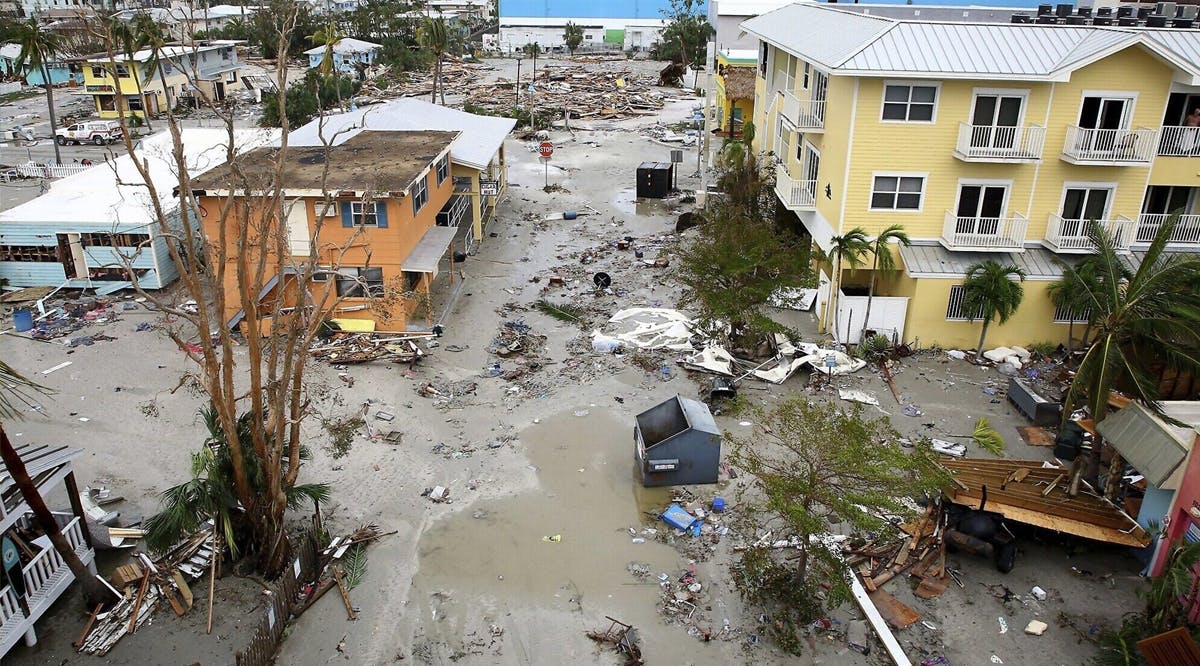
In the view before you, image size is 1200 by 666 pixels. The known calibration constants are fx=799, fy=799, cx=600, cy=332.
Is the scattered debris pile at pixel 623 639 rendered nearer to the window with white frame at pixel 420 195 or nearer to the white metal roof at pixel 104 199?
the window with white frame at pixel 420 195

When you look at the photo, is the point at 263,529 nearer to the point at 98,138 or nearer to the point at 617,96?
the point at 98,138

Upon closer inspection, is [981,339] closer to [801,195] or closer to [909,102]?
[909,102]

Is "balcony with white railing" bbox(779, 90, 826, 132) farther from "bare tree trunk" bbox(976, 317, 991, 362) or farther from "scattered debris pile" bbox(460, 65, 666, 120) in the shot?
"scattered debris pile" bbox(460, 65, 666, 120)

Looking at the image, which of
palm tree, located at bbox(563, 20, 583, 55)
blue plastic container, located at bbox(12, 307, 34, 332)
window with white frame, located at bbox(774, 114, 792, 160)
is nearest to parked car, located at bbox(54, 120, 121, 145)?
blue plastic container, located at bbox(12, 307, 34, 332)

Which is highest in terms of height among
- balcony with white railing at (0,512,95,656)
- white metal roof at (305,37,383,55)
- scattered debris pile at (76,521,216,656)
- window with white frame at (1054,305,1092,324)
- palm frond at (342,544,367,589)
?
white metal roof at (305,37,383,55)

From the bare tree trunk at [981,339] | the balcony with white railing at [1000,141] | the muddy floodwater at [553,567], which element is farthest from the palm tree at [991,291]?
the muddy floodwater at [553,567]

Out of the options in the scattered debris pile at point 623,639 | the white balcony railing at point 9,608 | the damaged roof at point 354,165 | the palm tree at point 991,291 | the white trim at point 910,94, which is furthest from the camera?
the damaged roof at point 354,165

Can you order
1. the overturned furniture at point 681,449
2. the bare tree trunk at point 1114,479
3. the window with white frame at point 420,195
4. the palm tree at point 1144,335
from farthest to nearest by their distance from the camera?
the window with white frame at point 420,195 < the overturned furniture at point 681,449 < the bare tree trunk at point 1114,479 < the palm tree at point 1144,335
